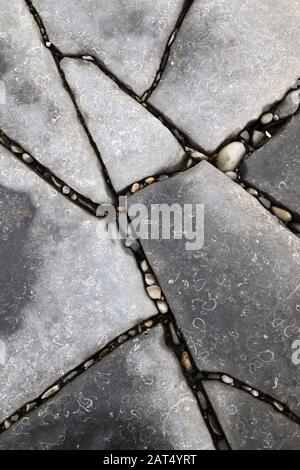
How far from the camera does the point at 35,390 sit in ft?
4.26

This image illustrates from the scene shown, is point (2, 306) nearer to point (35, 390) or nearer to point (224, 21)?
point (35, 390)

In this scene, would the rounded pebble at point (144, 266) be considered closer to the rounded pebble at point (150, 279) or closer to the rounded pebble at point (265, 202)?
the rounded pebble at point (150, 279)

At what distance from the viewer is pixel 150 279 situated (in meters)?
1.31

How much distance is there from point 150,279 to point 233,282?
8.6 inches

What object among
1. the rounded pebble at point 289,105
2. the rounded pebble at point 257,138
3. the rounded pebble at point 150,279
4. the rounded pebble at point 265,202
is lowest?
the rounded pebble at point 150,279

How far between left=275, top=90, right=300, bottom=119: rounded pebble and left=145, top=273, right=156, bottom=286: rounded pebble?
0.56 m

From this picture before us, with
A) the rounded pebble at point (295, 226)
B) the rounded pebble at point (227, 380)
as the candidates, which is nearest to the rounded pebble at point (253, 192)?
the rounded pebble at point (295, 226)

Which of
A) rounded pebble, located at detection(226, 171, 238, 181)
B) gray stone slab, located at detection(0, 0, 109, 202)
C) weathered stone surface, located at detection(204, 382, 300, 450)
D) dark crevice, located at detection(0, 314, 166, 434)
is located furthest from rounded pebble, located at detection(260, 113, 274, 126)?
weathered stone surface, located at detection(204, 382, 300, 450)

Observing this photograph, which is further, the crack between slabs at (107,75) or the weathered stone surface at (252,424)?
the crack between slabs at (107,75)

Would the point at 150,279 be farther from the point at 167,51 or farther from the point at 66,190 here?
the point at 167,51

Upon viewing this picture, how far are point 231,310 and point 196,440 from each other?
34cm

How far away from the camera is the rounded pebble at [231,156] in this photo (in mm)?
1335

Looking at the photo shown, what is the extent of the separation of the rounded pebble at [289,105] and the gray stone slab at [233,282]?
241 mm
